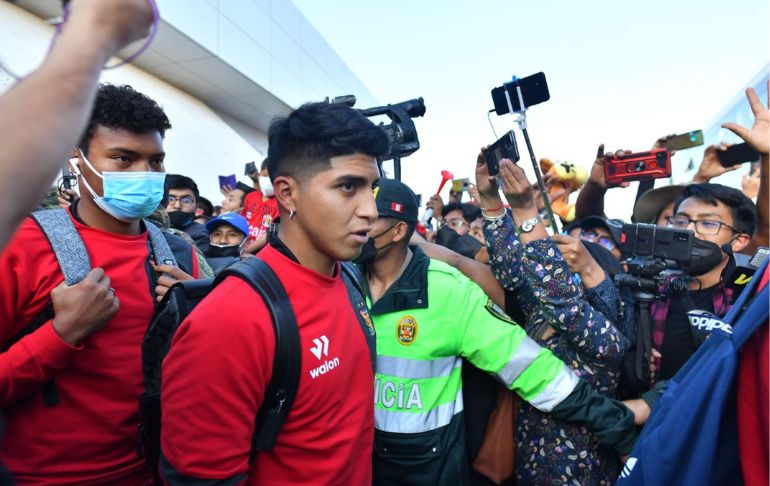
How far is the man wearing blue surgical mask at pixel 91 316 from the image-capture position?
1.46 metres

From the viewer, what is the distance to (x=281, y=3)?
16203 mm

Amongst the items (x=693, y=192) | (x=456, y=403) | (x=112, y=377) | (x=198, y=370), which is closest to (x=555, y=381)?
(x=456, y=403)

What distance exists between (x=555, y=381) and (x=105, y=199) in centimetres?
191

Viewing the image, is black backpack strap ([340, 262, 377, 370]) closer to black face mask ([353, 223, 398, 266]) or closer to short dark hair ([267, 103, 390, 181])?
black face mask ([353, 223, 398, 266])

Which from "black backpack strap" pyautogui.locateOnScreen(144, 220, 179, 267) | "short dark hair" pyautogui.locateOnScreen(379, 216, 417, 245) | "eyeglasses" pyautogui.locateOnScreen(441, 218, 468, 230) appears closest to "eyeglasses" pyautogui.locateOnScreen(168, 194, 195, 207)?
"black backpack strap" pyautogui.locateOnScreen(144, 220, 179, 267)

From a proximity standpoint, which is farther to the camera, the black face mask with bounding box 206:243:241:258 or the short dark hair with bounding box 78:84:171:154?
the black face mask with bounding box 206:243:241:258

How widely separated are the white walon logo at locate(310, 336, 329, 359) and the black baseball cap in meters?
1.01

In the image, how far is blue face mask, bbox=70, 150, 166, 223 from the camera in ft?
5.75

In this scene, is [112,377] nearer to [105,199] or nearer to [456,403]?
[105,199]

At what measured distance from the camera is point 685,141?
318cm

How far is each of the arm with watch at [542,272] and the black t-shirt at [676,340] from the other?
296 mm

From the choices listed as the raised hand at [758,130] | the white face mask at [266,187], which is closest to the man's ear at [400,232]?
the raised hand at [758,130]

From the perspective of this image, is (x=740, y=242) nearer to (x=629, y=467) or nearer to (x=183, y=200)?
Result: (x=629, y=467)

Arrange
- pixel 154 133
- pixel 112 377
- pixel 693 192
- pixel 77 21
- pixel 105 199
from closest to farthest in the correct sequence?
pixel 77 21 < pixel 112 377 < pixel 105 199 < pixel 154 133 < pixel 693 192
